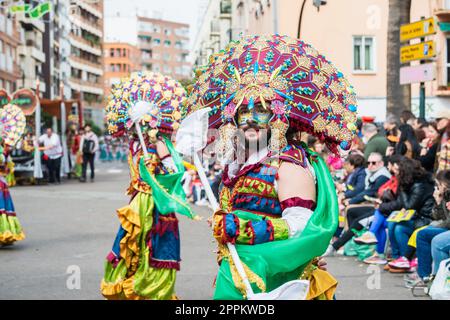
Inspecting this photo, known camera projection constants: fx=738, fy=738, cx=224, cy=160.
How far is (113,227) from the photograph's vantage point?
1251cm

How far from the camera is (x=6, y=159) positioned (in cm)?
992

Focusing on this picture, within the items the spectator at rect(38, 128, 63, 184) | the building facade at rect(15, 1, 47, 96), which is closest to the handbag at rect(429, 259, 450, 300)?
the spectator at rect(38, 128, 63, 184)

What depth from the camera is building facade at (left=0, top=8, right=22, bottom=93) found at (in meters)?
44.3

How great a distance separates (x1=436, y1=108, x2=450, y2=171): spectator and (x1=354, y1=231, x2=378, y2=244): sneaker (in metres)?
1.16

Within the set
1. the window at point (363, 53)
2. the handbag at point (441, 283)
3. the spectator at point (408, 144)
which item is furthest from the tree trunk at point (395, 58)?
the window at point (363, 53)

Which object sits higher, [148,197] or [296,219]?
[296,219]

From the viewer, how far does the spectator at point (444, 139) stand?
8.86 metres

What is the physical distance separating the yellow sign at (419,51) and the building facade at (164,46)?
413 ft

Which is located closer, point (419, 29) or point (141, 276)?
point (141, 276)

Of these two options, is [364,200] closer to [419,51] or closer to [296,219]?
[419,51]

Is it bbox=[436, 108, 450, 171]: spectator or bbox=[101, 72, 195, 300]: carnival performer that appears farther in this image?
bbox=[436, 108, 450, 171]: spectator

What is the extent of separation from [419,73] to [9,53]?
4073cm

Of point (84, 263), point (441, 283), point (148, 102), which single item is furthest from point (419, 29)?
point (84, 263)

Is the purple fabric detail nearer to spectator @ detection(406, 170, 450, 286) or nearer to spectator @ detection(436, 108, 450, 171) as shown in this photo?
spectator @ detection(406, 170, 450, 286)
